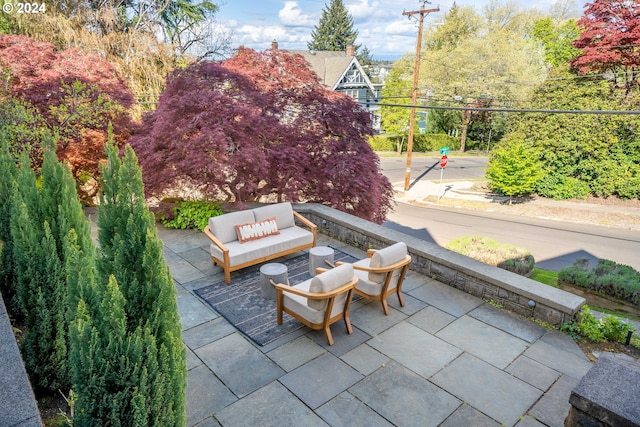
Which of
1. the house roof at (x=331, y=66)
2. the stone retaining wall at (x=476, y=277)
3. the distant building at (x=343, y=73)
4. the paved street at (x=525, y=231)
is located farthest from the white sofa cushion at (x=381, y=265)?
the house roof at (x=331, y=66)

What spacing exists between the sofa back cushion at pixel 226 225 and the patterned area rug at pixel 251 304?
2.08ft

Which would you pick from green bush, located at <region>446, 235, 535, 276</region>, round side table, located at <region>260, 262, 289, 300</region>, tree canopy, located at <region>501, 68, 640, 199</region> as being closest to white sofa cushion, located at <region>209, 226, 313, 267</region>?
round side table, located at <region>260, 262, 289, 300</region>

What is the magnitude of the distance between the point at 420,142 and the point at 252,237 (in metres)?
31.4

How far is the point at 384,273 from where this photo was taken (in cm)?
494

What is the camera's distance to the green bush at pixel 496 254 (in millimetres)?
8562

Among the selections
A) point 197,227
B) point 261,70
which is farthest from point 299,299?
point 261,70

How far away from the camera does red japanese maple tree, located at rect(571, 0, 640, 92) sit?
1670cm

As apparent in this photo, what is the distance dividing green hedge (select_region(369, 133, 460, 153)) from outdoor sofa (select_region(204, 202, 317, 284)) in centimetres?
2798

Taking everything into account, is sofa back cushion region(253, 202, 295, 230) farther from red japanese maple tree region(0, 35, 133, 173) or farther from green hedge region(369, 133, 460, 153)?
green hedge region(369, 133, 460, 153)

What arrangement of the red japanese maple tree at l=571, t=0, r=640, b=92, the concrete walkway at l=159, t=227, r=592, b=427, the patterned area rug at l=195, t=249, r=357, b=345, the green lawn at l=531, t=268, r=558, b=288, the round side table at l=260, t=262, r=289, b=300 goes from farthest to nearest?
1. the red japanese maple tree at l=571, t=0, r=640, b=92
2. the green lawn at l=531, t=268, r=558, b=288
3. the round side table at l=260, t=262, r=289, b=300
4. the patterned area rug at l=195, t=249, r=357, b=345
5. the concrete walkway at l=159, t=227, r=592, b=427

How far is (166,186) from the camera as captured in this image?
25.0 feet

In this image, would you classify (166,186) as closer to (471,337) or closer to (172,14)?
(471,337)

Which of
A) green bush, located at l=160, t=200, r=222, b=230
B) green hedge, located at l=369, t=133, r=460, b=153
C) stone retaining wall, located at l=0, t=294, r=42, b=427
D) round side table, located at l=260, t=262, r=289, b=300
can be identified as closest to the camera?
stone retaining wall, located at l=0, t=294, r=42, b=427

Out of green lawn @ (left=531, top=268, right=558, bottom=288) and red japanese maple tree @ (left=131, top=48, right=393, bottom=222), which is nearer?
red japanese maple tree @ (left=131, top=48, right=393, bottom=222)
